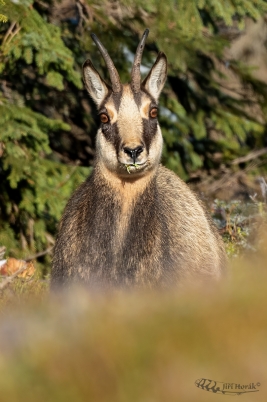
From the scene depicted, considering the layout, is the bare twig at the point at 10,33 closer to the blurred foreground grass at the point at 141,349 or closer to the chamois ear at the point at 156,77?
the chamois ear at the point at 156,77

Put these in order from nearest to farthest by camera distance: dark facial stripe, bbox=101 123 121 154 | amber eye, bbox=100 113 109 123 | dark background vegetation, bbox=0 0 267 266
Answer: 1. dark facial stripe, bbox=101 123 121 154
2. amber eye, bbox=100 113 109 123
3. dark background vegetation, bbox=0 0 267 266

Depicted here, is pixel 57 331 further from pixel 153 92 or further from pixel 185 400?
pixel 153 92

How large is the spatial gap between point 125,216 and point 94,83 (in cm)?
132

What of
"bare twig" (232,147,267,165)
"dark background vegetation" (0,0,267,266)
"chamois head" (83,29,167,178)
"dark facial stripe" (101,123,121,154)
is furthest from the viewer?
"bare twig" (232,147,267,165)

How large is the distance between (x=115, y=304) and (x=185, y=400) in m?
0.70

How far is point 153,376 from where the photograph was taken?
9.02 feet

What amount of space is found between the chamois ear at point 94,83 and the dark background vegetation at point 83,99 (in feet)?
6.55

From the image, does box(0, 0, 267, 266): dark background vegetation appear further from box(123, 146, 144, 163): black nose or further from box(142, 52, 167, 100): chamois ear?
box(123, 146, 144, 163): black nose

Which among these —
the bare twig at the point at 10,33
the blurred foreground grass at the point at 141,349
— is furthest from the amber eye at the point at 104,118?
the blurred foreground grass at the point at 141,349

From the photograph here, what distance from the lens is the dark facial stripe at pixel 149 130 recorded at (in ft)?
20.3

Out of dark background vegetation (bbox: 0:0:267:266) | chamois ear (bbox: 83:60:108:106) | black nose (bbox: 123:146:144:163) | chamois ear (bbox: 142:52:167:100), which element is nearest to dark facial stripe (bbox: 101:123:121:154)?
black nose (bbox: 123:146:144:163)

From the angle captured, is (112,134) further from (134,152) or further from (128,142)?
(134,152)

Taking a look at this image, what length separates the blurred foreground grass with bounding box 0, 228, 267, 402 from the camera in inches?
106

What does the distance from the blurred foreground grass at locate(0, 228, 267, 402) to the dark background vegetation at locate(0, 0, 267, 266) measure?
15.9 ft
